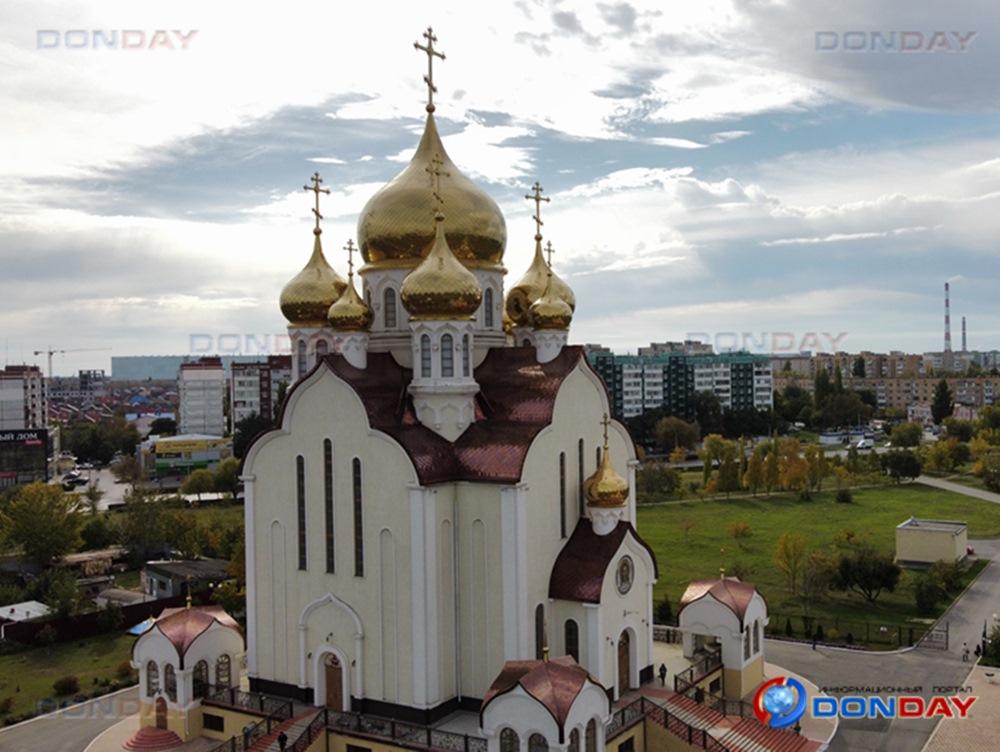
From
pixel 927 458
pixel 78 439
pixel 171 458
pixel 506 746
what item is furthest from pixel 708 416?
pixel 506 746

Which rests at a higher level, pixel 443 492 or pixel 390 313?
pixel 390 313

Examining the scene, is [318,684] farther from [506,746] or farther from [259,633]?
[506,746]

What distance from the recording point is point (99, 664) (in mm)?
25156

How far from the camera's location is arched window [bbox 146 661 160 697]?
754 inches

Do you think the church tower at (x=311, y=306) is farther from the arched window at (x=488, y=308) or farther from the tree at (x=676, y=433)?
the tree at (x=676, y=433)

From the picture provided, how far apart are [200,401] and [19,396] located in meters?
18.4

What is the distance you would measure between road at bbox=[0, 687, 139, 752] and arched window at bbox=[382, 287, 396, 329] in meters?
11.0

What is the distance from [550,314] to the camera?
2106 centimetres

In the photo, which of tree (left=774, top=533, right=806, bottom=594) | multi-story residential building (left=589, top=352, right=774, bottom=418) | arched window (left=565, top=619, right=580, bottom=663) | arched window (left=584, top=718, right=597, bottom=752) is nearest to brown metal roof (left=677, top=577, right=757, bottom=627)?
arched window (left=565, top=619, right=580, bottom=663)

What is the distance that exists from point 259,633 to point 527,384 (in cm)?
775

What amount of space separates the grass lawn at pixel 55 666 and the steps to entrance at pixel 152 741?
4.90m

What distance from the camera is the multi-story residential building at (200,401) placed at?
84.6m

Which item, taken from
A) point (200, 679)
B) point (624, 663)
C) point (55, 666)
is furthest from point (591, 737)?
point (55, 666)

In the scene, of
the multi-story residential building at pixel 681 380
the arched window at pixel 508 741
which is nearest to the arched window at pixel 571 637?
the arched window at pixel 508 741
